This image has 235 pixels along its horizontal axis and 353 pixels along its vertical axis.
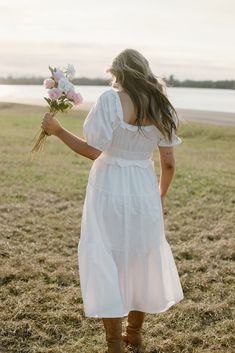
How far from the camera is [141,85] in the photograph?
362 cm

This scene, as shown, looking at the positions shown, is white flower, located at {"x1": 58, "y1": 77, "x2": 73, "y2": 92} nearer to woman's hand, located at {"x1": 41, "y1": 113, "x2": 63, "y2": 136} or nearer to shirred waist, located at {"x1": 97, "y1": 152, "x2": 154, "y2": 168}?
woman's hand, located at {"x1": 41, "y1": 113, "x2": 63, "y2": 136}

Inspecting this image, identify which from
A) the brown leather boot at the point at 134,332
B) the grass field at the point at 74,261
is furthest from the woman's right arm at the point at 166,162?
the grass field at the point at 74,261

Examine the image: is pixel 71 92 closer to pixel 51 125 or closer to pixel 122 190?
pixel 51 125

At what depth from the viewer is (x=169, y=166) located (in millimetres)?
4117

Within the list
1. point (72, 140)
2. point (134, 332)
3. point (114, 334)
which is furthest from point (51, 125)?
point (134, 332)

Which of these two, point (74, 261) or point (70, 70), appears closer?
point (70, 70)

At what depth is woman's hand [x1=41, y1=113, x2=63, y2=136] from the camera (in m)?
3.80

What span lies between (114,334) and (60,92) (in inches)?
67.5

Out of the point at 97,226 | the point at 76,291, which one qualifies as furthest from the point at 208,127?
the point at 97,226

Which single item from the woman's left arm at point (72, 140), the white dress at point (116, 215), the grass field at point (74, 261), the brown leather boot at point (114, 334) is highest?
the woman's left arm at point (72, 140)

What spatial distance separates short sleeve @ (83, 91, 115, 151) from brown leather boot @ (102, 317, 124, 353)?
1.20 m

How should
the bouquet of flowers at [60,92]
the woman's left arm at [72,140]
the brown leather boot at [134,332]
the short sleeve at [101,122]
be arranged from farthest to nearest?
the brown leather boot at [134,332] → the bouquet of flowers at [60,92] → the woman's left arm at [72,140] → the short sleeve at [101,122]

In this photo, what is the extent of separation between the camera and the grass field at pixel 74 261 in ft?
15.0

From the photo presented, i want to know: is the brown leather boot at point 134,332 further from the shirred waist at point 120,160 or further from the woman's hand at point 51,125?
the woman's hand at point 51,125
